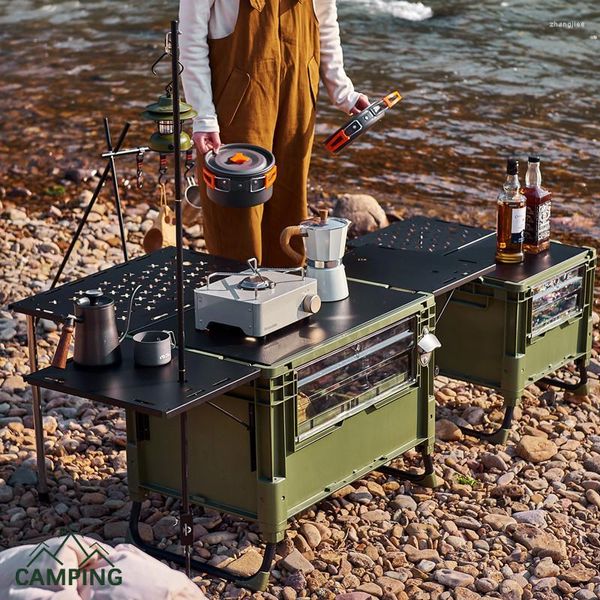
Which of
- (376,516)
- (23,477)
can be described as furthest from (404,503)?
(23,477)

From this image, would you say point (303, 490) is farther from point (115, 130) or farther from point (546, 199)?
point (115, 130)

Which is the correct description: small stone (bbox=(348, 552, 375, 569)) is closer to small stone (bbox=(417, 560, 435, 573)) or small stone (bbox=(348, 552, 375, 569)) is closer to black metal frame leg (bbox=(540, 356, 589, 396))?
small stone (bbox=(417, 560, 435, 573))

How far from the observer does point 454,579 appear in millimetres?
3602

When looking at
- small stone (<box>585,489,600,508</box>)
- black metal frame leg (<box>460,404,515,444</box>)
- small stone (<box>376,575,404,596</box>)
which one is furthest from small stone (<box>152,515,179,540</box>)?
small stone (<box>585,489,600,508</box>)

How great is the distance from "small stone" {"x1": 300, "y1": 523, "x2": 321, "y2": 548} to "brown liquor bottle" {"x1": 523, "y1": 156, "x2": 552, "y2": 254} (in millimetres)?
1357

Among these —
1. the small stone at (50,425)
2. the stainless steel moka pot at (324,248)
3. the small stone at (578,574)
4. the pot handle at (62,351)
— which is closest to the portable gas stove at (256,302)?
the stainless steel moka pot at (324,248)

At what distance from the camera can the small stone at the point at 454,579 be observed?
11.8 feet

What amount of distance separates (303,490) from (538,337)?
1.27 m

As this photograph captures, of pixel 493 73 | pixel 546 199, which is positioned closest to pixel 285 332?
pixel 546 199

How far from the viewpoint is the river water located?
26.1ft

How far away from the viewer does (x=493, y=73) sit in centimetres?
1080

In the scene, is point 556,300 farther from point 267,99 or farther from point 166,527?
point 166,527

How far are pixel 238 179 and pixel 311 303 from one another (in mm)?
409

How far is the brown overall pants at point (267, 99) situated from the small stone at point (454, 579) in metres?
1.39
